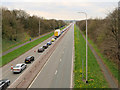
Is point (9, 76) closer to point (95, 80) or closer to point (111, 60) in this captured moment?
point (95, 80)

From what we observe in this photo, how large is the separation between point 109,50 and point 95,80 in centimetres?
951

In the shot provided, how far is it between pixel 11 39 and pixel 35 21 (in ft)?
90.4

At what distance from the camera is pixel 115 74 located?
61.8ft

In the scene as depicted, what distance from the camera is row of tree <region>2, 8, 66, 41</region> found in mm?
41203

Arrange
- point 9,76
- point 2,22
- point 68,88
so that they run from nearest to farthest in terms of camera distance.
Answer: point 68,88 < point 9,76 < point 2,22

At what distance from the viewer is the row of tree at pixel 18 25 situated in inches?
1622

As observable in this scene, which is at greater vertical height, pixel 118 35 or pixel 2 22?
pixel 2 22

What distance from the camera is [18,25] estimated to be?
162 feet

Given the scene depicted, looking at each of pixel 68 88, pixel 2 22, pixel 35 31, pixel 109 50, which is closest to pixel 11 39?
pixel 2 22

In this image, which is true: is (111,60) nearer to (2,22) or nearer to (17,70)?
(17,70)

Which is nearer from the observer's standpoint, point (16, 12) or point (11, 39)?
point (11, 39)

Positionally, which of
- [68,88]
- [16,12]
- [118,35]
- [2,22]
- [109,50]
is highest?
[16,12]

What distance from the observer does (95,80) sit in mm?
16797

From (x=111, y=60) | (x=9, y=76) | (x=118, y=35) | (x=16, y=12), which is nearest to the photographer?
(x=9, y=76)
